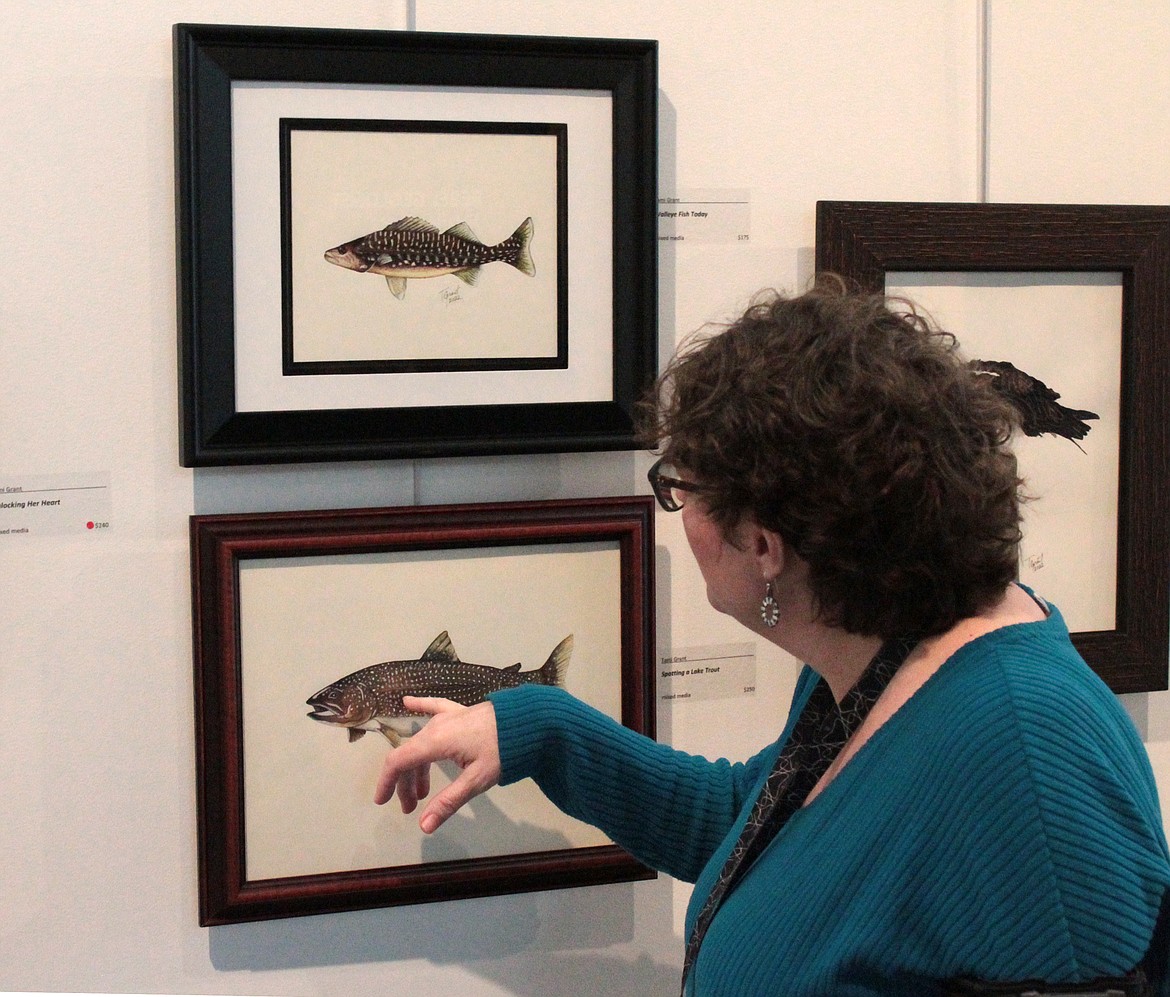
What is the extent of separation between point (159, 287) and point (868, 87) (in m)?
0.66

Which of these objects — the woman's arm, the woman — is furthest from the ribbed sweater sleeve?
the woman

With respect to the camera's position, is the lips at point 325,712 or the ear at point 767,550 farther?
the lips at point 325,712

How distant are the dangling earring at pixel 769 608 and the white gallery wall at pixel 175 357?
366 mm

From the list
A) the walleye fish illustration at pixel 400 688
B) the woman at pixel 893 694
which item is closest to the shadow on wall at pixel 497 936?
the walleye fish illustration at pixel 400 688

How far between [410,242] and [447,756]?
43 cm

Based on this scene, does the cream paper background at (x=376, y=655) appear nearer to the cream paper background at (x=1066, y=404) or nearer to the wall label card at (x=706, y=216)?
the wall label card at (x=706, y=216)

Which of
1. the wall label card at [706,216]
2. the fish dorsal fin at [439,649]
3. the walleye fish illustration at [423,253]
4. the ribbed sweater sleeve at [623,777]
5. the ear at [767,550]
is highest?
the wall label card at [706,216]

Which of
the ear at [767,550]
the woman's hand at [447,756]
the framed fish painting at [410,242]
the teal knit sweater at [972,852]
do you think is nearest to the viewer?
the teal knit sweater at [972,852]

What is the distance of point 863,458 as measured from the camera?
0.72 metres

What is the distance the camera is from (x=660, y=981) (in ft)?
4.02

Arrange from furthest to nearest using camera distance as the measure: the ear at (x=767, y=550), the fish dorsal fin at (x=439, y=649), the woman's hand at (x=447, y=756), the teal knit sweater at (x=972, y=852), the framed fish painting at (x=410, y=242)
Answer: the fish dorsal fin at (x=439, y=649) < the framed fish painting at (x=410, y=242) < the woman's hand at (x=447, y=756) < the ear at (x=767, y=550) < the teal knit sweater at (x=972, y=852)

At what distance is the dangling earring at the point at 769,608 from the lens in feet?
2.65

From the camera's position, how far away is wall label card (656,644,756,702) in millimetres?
1195

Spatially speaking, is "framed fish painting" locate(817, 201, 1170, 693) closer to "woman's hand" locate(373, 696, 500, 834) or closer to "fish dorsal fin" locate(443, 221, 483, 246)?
"fish dorsal fin" locate(443, 221, 483, 246)
